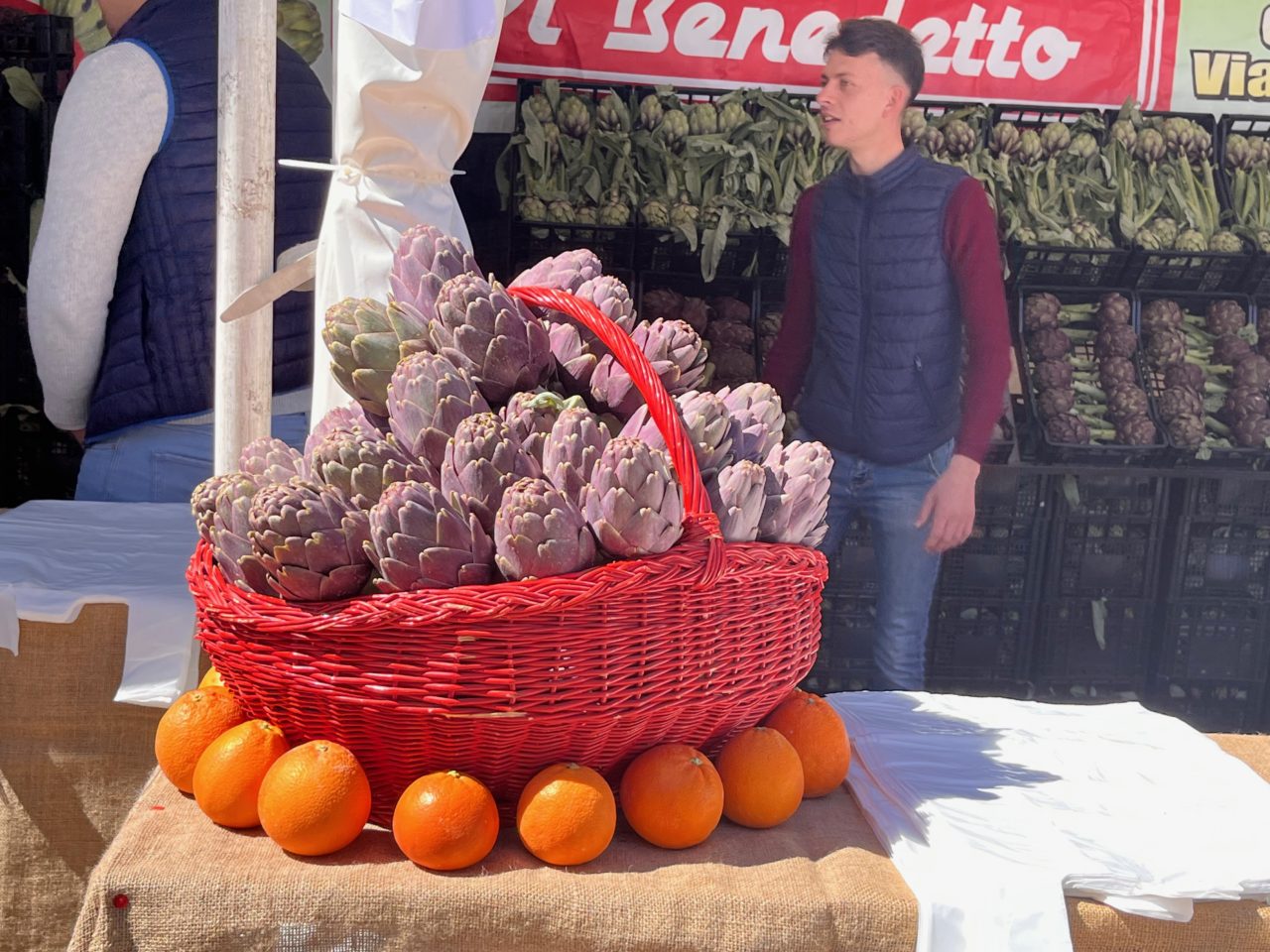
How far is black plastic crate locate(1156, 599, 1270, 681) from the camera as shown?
4.24 m

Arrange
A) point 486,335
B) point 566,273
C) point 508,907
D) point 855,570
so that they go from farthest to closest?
point 855,570, point 566,273, point 486,335, point 508,907

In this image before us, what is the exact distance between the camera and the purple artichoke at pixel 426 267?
160cm

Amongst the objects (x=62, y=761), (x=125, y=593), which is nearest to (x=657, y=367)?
(x=125, y=593)

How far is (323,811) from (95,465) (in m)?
2.02

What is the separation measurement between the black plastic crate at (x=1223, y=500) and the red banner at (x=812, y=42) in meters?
1.45

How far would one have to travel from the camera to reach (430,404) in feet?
4.74

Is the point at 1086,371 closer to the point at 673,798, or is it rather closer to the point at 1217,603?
the point at 1217,603

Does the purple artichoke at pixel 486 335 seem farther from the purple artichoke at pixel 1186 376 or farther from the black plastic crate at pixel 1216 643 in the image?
the purple artichoke at pixel 1186 376

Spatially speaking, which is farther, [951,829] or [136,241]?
[136,241]

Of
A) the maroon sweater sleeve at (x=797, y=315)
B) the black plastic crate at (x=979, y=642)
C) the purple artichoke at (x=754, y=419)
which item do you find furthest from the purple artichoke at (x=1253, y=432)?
the purple artichoke at (x=754, y=419)

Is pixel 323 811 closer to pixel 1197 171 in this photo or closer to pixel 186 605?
pixel 186 605

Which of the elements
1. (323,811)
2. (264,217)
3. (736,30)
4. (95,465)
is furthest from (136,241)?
(736,30)

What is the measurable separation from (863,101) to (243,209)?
2.25 meters

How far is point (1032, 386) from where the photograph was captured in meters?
4.31
